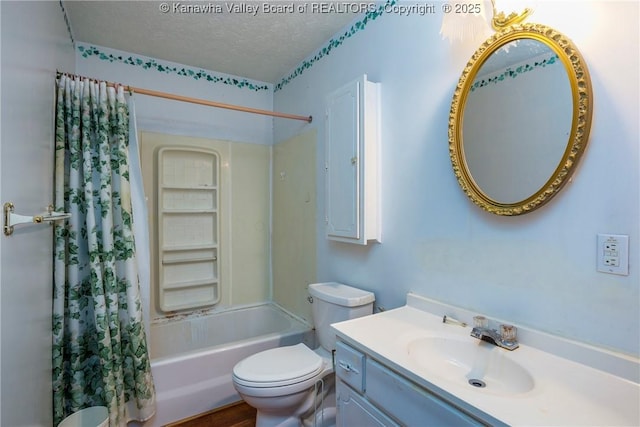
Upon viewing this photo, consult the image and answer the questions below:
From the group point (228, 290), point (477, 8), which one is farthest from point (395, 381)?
point (228, 290)

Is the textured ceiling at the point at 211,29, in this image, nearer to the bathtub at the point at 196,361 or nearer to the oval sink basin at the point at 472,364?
the oval sink basin at the point at 472,364

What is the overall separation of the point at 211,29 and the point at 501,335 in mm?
2296

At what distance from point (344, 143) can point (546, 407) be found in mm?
1409

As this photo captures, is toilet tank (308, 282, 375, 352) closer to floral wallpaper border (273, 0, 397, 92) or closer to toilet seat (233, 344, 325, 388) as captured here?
toilet seat (233, 344, 325, 388)

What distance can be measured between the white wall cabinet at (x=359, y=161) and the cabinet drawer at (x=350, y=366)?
61 cm

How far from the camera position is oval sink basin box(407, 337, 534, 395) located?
930 mm

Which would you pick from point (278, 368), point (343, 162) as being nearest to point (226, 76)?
point (343, 162)

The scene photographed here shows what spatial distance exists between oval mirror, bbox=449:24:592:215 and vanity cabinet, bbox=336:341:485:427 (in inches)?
26.9

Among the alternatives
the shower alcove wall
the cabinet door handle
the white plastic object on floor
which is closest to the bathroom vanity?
the cabinet door handle

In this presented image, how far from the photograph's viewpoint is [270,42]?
2137 mm

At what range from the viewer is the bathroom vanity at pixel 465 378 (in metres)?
0.73

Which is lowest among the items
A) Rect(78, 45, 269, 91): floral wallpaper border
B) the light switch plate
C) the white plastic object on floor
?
the white plastic object on floor

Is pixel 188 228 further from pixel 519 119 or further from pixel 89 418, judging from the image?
pixel 519 119

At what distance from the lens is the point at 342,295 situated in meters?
1.69
